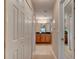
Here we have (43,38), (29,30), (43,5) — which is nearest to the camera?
(29,30)

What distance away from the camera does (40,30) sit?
1406 cm

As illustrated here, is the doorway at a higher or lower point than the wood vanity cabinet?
higher

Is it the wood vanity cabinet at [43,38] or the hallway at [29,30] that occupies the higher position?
the hallway at [29,30]

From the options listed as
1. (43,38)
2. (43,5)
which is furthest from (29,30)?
(43,38)

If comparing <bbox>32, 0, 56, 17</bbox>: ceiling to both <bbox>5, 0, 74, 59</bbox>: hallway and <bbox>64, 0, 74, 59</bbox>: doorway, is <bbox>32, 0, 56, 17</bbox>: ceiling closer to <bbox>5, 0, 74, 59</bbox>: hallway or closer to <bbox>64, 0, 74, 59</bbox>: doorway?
<bbox>5, 0, 74, 59</bbox>: hallway

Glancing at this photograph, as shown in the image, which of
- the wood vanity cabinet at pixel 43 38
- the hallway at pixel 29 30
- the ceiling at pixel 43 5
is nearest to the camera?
the hallway at pixel 29 30

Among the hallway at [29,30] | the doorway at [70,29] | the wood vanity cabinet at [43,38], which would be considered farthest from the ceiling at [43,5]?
the wood vanity cabinet at [43,38]

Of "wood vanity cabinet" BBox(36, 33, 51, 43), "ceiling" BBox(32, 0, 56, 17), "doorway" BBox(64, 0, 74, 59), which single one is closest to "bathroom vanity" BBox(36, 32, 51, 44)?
"wood vanity cabinet" BBox(36, 33, 51, 43)

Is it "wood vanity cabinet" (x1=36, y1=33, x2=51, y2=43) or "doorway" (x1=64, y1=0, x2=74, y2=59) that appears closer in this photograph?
"doorway" (x1=64, y1=0, x2=74, y2=59)

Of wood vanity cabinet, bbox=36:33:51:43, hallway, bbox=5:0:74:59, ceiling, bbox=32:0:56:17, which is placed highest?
ceiling, bbox=32:0:56:17

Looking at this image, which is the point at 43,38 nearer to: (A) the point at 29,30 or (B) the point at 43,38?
(B) the point at 43,38

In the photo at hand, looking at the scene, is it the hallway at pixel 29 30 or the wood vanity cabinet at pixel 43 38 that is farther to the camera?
the wood vanity cabinet at pixel 43 38

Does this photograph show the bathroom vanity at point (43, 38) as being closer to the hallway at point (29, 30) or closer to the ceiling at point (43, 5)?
the hallway at point (29, 30)
